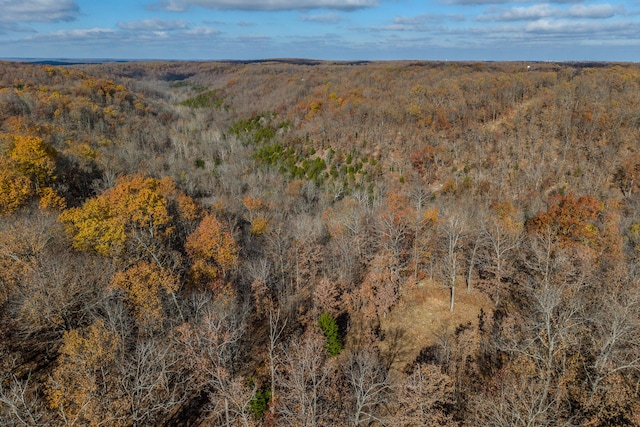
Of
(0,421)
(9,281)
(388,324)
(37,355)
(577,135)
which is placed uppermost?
(577,135)

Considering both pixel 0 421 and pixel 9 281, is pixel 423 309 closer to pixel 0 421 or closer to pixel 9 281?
pixel 0 421

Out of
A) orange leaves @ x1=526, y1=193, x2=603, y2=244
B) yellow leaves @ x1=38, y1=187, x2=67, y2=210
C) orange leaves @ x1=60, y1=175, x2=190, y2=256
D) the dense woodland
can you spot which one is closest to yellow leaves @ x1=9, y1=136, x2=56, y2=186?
the dense woodland

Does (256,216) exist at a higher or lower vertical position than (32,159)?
lower

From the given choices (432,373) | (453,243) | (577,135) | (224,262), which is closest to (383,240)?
(453,243)

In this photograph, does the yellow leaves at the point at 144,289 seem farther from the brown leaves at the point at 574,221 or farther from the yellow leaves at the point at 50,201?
the brown leaves at the point at 574,221

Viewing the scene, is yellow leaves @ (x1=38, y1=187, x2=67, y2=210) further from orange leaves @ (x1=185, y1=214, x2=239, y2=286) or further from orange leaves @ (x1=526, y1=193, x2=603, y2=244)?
orange leaves @ (x1=526, y1=193, x2=603, y2=244)

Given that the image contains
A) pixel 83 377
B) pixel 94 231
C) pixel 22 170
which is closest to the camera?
pixel 83 377

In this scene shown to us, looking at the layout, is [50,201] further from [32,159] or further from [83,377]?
[83,377]

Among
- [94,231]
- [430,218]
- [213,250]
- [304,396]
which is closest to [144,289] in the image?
[213,250]
